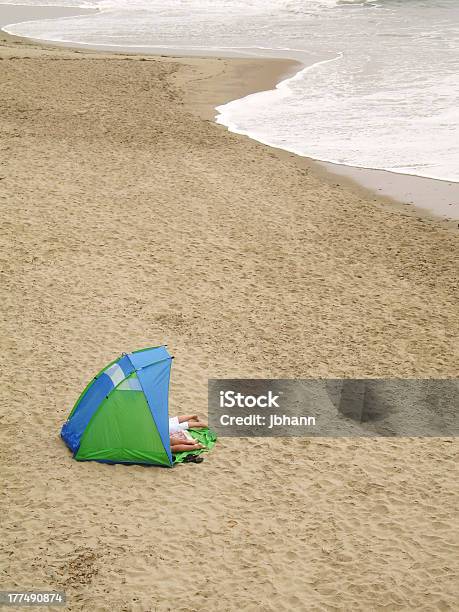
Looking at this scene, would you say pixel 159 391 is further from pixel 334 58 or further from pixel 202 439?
pixel 334 58

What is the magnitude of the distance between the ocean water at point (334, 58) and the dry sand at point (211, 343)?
2385 millimetres

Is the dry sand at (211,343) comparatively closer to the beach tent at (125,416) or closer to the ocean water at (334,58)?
the beach tent at (125,416)

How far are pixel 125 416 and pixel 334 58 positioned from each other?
88.7ft

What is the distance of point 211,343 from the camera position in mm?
12242

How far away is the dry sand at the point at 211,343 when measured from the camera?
26.6ft

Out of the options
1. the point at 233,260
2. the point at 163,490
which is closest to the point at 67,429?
the point at 163,490

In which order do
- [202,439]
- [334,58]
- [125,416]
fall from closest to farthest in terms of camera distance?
1. [125,416]
2. [202,439]
3. [334,58]

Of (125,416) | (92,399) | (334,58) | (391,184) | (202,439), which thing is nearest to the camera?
(125,416)

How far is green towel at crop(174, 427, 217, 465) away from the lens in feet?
31.9

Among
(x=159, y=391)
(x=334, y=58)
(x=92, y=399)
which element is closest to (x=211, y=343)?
(x=159, y=391)

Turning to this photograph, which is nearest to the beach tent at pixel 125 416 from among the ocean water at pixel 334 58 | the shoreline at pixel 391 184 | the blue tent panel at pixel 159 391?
the blue tent panel at pixel 159 391

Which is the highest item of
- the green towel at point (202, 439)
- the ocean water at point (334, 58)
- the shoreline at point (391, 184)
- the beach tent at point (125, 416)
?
the ocean water at point (334, 58)

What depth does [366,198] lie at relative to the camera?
1842cm

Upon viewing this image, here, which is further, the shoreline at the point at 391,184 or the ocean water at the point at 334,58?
the ocean water at the point at 334,58
